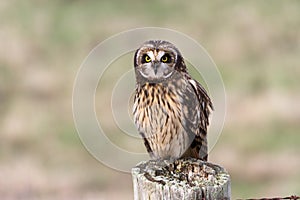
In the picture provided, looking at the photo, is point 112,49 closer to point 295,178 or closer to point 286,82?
point 286,82

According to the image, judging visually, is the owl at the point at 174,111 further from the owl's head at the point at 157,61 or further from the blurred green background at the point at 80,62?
the blurred green background at the point at 80,62

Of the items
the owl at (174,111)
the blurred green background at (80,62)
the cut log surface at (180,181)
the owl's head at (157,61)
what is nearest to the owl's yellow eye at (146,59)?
the owl's head at (157,61)

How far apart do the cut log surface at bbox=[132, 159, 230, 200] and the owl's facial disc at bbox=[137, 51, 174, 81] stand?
A: 129 centimetres

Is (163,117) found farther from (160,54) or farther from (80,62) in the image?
(80,62)

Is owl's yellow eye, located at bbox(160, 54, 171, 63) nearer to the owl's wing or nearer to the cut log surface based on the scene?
the owl's wing

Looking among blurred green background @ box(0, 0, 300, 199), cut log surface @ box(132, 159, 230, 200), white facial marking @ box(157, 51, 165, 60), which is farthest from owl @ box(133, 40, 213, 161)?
blurred green background @ box(0, 0, 300, 199)

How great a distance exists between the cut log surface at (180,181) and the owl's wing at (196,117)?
58.5 inches

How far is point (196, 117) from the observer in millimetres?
6289

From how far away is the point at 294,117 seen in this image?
12.0 m

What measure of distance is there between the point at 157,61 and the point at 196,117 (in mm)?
575

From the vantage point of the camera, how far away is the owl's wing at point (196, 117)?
6297mm

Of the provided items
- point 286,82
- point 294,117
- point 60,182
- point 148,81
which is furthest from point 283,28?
point 148,81

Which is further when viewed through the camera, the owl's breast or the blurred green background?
the blurred green background

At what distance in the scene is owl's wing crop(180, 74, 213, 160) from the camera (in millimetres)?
6297
